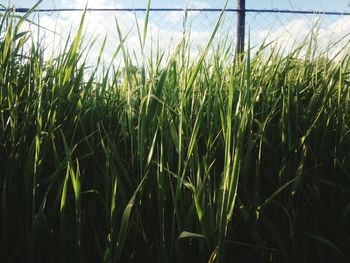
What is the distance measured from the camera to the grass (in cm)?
73

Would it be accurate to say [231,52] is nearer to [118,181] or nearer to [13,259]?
[118,181]

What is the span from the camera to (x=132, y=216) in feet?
2.48

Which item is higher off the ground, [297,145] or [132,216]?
[297,145]

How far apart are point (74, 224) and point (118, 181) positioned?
0.15 m

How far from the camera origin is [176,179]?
833 mm

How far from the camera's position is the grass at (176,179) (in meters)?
0.73

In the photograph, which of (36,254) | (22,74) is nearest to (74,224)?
(36,254)

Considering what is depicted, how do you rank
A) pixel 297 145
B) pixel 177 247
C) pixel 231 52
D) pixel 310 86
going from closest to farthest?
pixel 177 247, pixel 297 145, pixel 310 86, pixel 231 52

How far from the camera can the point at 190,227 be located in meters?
0.74

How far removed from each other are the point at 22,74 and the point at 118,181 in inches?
20.7

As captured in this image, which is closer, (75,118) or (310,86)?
(75,118)

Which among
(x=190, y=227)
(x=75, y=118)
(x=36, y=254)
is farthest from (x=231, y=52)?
(x=36, y=254)

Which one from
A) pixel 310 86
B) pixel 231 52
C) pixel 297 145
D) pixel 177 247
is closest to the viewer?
pixel 177 247

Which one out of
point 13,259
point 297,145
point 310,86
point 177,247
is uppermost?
point 310,86
